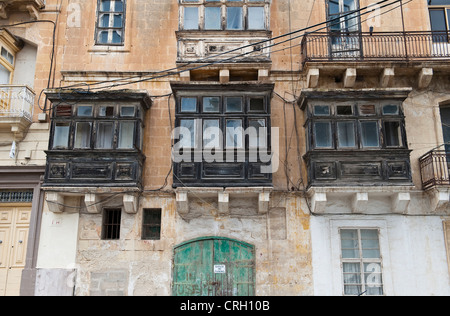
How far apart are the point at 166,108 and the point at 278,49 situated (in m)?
4.11

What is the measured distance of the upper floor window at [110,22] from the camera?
49.4 ft

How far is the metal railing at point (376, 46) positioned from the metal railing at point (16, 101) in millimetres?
8707

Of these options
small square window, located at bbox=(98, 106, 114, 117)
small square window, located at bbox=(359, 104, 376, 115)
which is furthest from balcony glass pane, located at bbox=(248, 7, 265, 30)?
small square window, located at bbox=(98, 106, 114, 117)

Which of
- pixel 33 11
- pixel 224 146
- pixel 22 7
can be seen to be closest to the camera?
pixel 224 146

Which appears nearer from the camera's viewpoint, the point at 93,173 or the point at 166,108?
the point at 93,173

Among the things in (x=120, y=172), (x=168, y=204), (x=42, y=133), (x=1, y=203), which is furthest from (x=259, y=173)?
(x=1, y=203)

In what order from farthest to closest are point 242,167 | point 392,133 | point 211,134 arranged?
point 392,133 < point 211,134 < point 242,167

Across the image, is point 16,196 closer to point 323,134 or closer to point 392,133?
point 323,134

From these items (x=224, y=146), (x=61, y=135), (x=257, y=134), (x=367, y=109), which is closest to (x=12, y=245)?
(x=61, y=135)

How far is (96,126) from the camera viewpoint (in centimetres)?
1365

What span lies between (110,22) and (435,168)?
11.3 metres

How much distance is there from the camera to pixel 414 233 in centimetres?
1318
